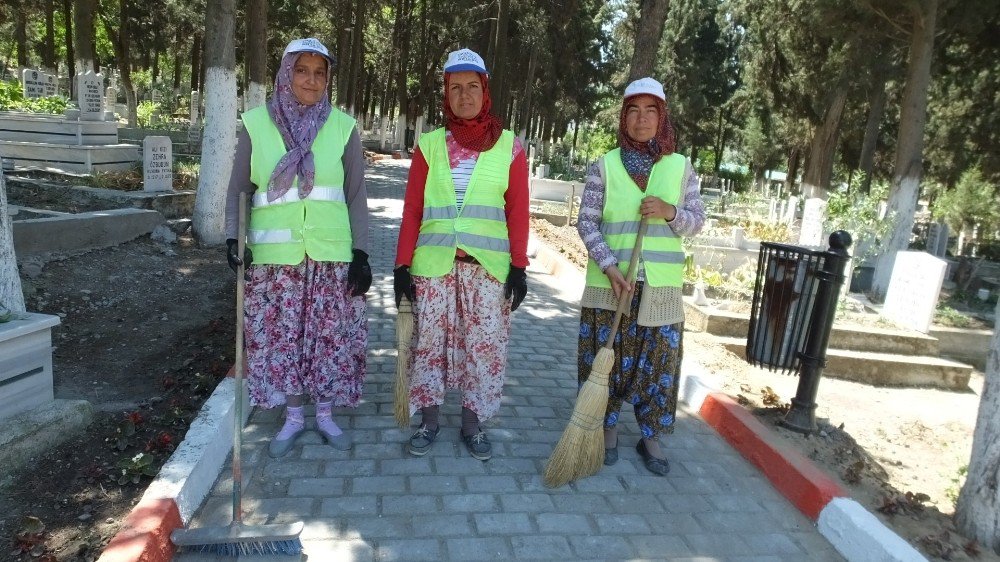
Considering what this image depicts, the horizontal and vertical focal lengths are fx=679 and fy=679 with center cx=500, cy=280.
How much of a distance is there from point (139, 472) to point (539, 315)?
14.2 feet

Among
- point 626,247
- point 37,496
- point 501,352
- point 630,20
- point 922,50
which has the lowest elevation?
point 37,496

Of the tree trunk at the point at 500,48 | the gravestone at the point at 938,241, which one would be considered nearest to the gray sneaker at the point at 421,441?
the tree trunk at the point at 500,48

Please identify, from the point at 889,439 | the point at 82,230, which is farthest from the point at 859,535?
the point at 82,230

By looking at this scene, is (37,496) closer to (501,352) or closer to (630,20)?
(501,352)

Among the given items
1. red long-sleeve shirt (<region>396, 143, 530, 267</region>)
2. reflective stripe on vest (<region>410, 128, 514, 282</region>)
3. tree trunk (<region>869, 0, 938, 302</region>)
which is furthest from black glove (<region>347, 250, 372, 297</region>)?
tree trunk (<region>869, 0, 938, 302</region>)

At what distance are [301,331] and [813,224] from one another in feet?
29.9

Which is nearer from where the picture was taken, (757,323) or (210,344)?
(757,323)

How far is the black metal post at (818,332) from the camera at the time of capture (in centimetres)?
405

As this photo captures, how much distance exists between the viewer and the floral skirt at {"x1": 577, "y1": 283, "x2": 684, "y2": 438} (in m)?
3.44

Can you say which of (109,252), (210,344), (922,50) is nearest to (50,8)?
→ (109,252)

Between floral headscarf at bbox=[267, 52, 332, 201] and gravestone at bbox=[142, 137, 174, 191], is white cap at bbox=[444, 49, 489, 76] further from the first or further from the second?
gravestone at bbox=[142, 137, 174, 191]

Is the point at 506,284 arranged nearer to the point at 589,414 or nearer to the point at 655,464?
the point at 589,414

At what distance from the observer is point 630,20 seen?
2797cm

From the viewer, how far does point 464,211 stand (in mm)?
3250
